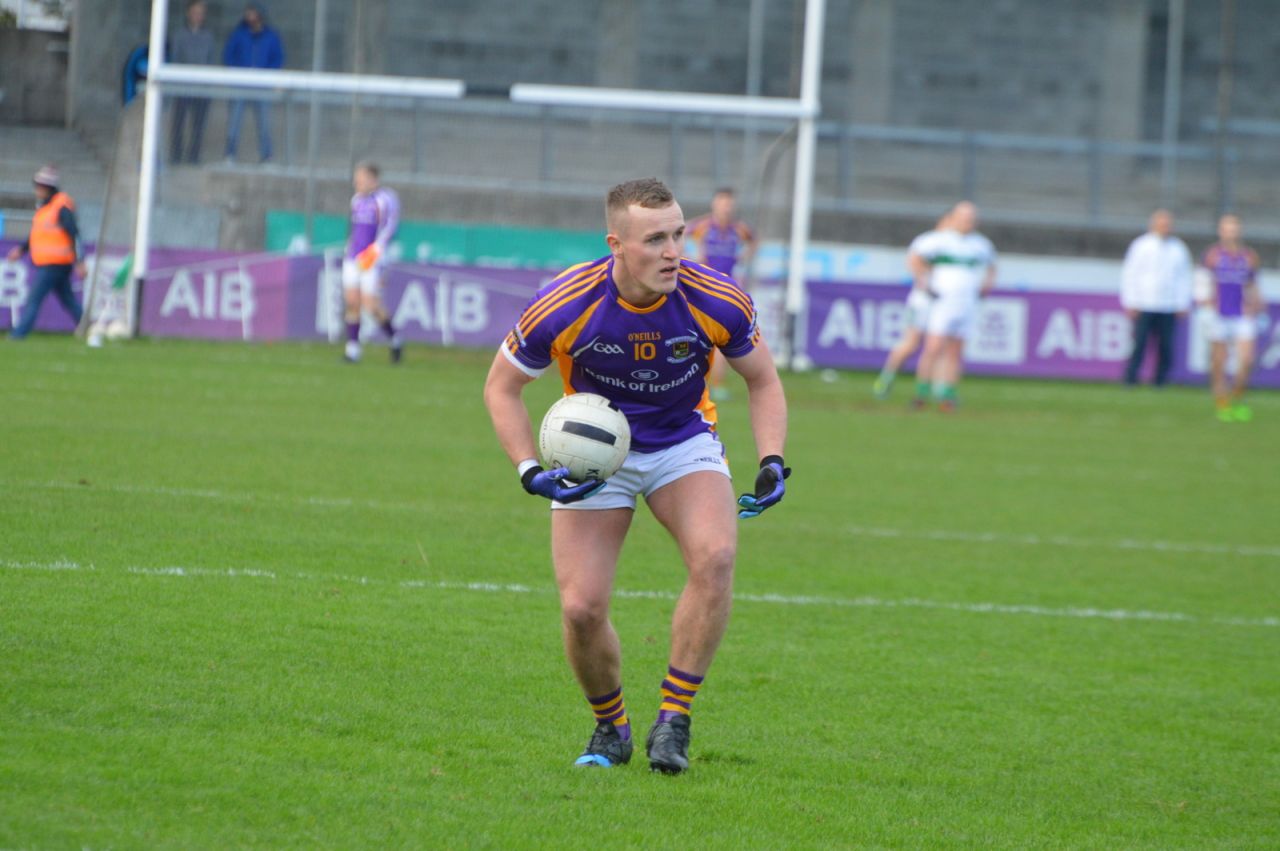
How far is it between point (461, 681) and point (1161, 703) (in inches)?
121

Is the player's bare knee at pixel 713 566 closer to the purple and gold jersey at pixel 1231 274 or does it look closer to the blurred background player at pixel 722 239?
the blurred background player at pixel 722 239

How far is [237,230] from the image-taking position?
23156 millimetres

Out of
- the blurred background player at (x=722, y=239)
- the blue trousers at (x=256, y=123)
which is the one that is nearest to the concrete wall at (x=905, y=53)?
the blue trousers at (x=256, y=123)

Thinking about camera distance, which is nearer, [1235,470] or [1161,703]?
[1161,703]

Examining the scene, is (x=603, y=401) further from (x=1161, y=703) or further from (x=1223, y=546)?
(x=1223, y=546)

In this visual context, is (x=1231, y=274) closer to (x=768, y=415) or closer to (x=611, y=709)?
(x=768, y=415)

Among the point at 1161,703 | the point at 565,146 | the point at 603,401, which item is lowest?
the point at 1161,703

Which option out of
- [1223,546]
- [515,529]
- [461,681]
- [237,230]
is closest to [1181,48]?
[237,230]

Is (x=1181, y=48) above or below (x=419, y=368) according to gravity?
above

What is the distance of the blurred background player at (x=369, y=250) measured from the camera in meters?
20.6

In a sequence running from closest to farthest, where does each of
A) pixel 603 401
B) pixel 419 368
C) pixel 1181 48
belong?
pixel 603 401, pixel 419 368, pixel 1181 48

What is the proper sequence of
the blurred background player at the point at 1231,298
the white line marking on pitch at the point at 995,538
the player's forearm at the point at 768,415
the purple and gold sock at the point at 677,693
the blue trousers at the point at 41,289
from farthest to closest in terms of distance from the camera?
1. the blurred background player at the point at 1231,298
2. the blue trousers at the point at 41,289
3. the white line marking on pitch at the point at 995,538
4. the player's forearm at the point at 768,415
5. the purple and gold sock at the point at 677,693

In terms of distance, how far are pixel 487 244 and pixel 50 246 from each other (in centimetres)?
643

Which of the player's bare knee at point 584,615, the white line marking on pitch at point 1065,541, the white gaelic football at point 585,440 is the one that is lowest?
the white line marking on pitch at point 1065,541
